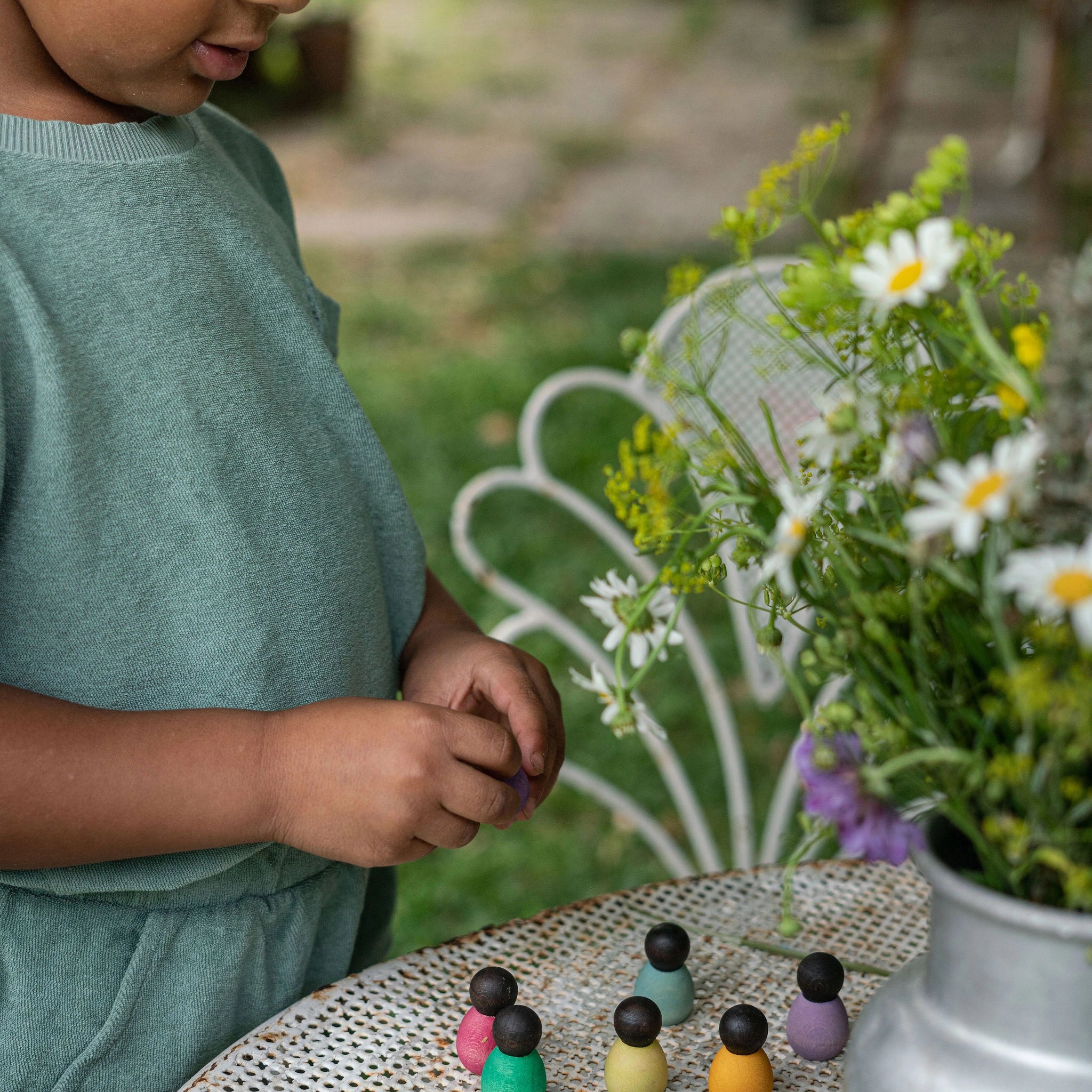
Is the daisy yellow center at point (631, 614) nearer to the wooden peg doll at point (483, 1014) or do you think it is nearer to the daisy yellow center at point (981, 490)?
the daisy yellow center at point (981, 490)

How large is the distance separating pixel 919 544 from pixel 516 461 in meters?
2.95

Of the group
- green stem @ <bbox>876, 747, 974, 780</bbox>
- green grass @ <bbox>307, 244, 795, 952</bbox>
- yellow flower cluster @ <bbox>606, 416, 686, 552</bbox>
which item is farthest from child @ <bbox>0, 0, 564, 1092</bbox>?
green grass @ <bbox>307, 244, 795, 952</bbox>

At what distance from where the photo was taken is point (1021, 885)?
53cm

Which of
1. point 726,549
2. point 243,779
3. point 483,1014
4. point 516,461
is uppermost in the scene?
point 243,779

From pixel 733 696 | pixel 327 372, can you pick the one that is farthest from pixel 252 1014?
pixel 733 696

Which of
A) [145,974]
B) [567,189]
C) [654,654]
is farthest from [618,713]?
[567,189]

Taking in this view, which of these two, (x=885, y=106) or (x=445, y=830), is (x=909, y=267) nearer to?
(x=445, y=830)

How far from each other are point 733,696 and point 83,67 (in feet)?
6.86

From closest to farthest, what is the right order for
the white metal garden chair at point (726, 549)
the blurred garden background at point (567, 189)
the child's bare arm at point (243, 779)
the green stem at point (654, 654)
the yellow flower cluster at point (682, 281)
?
1. the green stem at point (654, 654)
2. the yellow flower cluster at point (682, 281)
3. the child's bare arm at point (243, 779)
4. the white metal garden chair at point (726, 549)
5. the blurred garden background at point (567, 189)

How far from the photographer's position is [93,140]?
0.89m

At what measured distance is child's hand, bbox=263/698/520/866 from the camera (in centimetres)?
78

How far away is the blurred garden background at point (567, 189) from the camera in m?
2.56

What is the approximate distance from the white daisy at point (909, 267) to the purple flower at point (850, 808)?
0.17 meters

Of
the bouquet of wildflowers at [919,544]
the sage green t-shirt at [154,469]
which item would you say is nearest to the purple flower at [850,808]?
the bouquet of wildflowers at [919,544]
